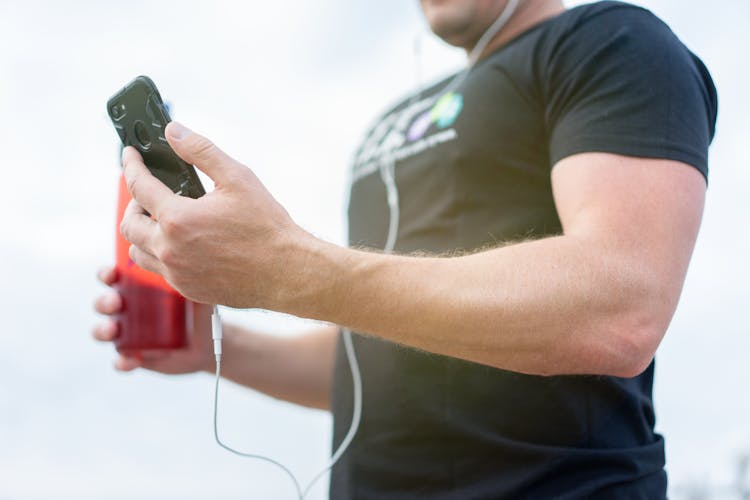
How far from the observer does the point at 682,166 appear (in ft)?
3.23

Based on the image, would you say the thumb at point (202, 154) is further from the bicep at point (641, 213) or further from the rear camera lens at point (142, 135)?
the bicep at point (641, 213)

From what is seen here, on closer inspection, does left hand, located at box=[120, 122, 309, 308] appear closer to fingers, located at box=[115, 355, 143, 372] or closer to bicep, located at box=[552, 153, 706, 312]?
bicep, located at box=[552, 153, 706, 312]

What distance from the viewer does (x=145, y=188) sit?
2.72 ft

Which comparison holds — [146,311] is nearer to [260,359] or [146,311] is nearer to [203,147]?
[260,359]

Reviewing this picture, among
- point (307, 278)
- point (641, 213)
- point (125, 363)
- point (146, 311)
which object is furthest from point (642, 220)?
point (125, 363)

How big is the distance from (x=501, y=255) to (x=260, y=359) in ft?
2.82

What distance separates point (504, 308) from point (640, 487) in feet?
1.39

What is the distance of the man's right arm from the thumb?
63cm

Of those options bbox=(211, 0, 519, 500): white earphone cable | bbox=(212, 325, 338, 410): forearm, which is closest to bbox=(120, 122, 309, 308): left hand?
bbox=(211, 0, 519, 500): white earphone cable

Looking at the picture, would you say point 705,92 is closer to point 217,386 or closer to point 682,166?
point 682,166

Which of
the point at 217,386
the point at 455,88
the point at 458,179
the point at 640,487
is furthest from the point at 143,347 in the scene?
the point at 640,487

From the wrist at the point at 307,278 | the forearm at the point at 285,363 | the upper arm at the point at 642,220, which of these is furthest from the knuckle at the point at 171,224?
the forearm at the point at 285,363

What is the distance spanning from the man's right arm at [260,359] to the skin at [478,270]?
1.85ft

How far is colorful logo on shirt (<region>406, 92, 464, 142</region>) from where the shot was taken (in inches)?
52.1
